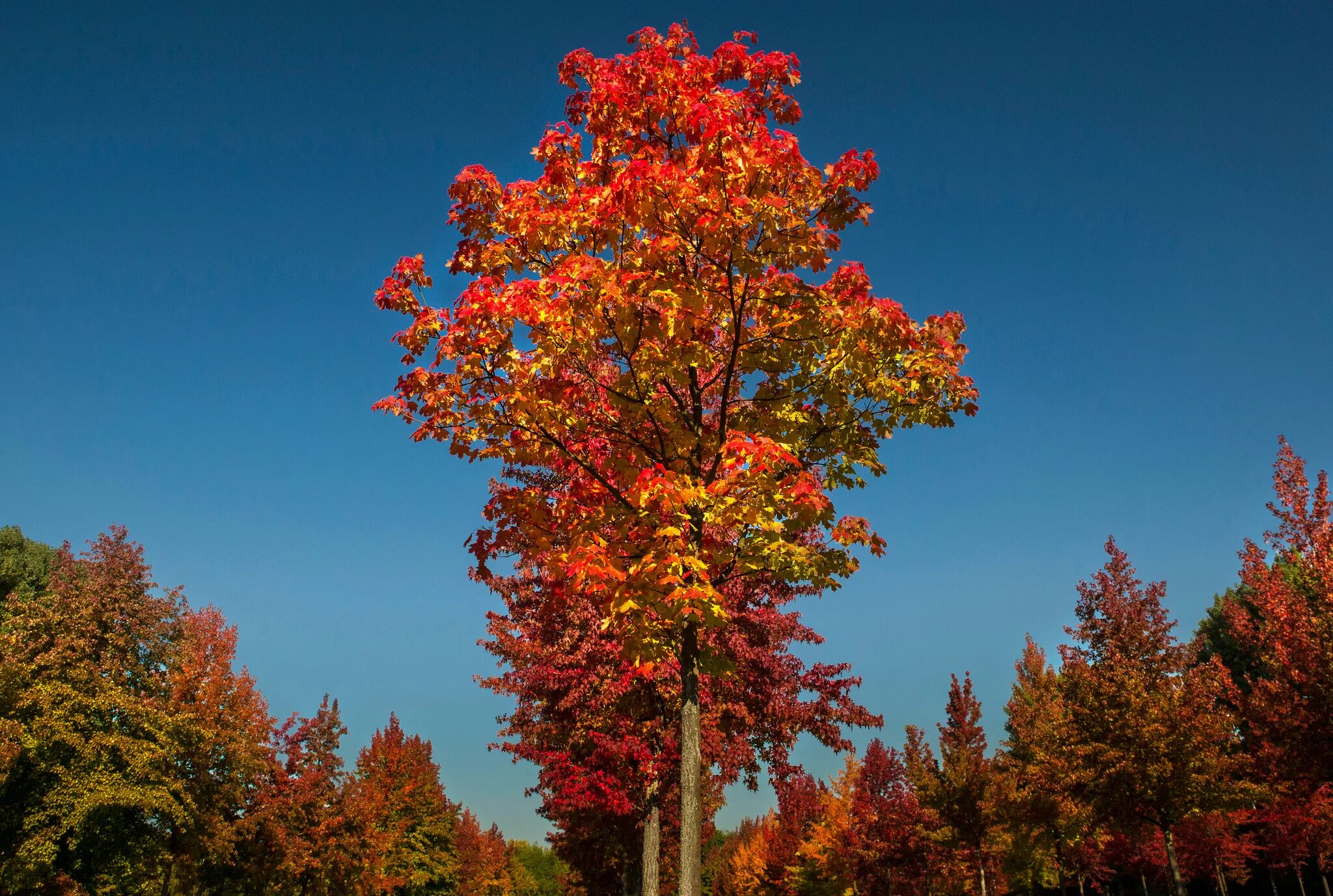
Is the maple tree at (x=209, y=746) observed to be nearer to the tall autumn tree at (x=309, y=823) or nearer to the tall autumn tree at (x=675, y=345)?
the tall autumn tree at (x=309, y=823)

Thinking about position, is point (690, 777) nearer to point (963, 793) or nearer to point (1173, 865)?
point (1173, 865)

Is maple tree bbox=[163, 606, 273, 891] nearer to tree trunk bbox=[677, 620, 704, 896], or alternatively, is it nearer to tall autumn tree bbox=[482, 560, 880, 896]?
tall autumn tree bbox=[482, 560, 880, 896]

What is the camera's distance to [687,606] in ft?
25.1

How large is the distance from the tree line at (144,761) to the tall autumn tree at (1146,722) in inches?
1098

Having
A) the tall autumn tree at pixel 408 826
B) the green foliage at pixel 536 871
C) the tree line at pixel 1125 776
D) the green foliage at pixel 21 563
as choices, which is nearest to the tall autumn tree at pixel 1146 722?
the tree line at pixel 1125 776

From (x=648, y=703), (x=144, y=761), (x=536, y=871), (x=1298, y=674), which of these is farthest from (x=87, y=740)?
(x=536, y=871)

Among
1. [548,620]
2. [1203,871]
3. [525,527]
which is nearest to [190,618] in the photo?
[548,620]

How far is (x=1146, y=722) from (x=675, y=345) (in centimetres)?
2058

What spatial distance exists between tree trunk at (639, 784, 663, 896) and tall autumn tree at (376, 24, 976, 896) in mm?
9123

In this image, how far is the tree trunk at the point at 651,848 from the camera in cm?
1648

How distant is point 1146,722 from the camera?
71.0ft

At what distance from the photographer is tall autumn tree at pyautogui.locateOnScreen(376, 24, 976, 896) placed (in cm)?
777

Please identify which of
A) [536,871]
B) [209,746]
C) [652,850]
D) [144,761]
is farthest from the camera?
[536,871]

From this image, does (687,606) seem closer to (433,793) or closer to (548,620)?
(548,620)
